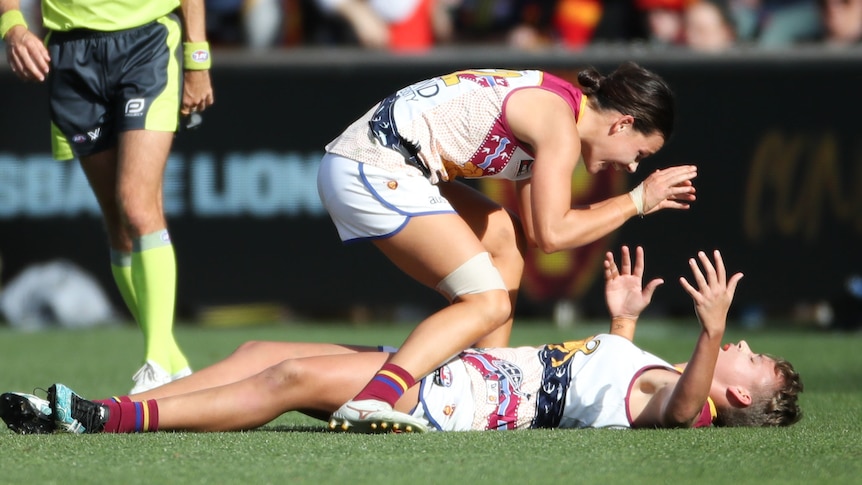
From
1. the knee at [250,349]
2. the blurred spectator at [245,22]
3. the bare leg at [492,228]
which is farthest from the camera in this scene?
the blurred spectator at [245,22]

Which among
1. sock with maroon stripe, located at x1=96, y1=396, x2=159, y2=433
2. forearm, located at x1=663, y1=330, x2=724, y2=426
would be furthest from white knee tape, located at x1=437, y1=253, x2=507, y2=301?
sock with maroon stripe, located at x1=96, y1=396, x2=159, y2=433

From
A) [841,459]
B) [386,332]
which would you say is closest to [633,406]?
[841,459]

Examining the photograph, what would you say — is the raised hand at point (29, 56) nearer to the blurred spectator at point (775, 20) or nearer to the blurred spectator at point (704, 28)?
the blurred spectator at point (704, 28)

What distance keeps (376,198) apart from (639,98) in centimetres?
96

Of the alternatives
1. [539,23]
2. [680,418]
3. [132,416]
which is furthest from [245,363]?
[539,23]

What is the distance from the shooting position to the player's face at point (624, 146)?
439cm

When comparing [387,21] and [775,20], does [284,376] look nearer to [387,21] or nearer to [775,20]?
[387,21]

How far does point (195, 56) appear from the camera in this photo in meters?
5.34

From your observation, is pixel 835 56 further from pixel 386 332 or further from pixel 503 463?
pixel 503 463

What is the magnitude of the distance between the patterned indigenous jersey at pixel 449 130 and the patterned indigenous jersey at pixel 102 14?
1.31 m

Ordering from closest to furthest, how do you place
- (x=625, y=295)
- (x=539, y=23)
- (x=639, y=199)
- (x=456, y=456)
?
(x=456, y=456) < (x=639, y=199) < (x=625, y=295) < (x=539, y=23)

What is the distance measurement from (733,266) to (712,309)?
476cm

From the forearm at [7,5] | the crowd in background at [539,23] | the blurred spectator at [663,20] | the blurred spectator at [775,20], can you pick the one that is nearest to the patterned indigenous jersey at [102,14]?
the forearm at [7,5]

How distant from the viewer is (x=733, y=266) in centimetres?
846
